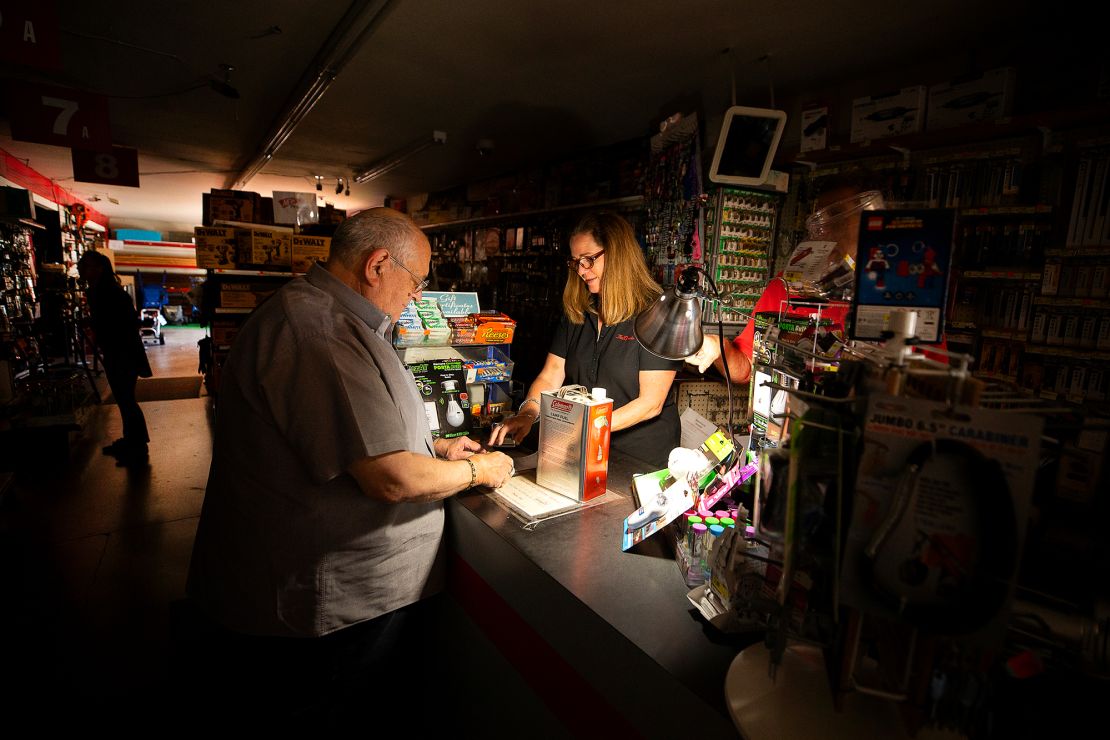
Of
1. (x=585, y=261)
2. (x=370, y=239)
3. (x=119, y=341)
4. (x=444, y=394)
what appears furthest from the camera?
(x=119, y=341)

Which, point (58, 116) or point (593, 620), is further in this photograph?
point (58, 116)

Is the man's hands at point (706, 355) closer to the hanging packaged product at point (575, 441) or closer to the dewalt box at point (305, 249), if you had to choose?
the hanging packaged product at point (575, 441)

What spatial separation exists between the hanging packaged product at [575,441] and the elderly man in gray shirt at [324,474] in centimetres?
21

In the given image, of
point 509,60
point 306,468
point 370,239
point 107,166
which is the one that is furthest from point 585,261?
point 107,166

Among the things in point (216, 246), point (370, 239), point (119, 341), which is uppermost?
point (216, 246)

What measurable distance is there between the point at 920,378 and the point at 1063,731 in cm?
50

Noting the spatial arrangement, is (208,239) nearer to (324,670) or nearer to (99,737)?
(99,737)

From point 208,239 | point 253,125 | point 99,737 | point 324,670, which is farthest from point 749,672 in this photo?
point 253,125

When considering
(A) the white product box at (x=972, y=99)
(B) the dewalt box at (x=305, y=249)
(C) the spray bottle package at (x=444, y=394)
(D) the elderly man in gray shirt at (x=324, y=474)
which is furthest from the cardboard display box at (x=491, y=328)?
(B) the dewalt box at (x=305, y=249)

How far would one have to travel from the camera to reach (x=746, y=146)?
3.53 m

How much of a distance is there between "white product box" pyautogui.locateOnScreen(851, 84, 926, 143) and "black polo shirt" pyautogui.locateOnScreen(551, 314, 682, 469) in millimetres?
2315

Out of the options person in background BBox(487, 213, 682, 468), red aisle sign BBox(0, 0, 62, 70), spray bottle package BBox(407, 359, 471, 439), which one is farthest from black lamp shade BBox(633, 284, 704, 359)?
red aisle sign BBox(0, 0, 62, 70)

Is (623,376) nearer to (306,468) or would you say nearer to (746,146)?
(306,468)

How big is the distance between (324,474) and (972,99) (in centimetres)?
381
